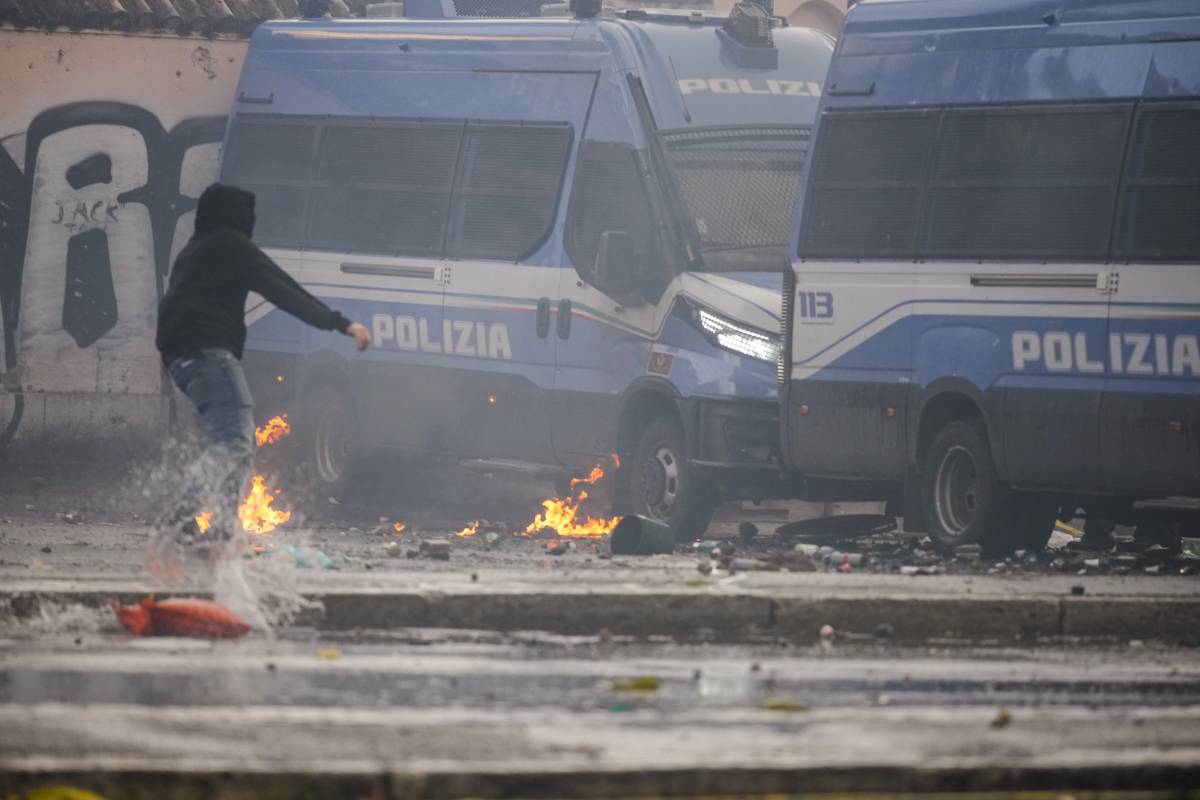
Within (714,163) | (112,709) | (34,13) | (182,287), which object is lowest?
(112,709)

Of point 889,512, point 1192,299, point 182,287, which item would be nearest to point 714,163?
point 889,512

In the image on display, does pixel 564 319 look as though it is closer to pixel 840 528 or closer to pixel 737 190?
pixel 737 190

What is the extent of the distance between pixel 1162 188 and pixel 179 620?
19.1 feet

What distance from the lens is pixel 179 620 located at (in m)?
10.4

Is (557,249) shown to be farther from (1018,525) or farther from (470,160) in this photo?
(1018,525)

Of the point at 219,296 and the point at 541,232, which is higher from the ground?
the point at 541,232

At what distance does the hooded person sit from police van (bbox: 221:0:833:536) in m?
3.73

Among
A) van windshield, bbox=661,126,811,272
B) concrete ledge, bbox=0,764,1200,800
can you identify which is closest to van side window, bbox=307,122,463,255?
van windshield, bbox=661,126,811,272

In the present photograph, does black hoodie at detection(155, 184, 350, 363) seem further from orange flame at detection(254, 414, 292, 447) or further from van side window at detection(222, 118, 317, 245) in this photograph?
orange flame at detection(254, 414, 292, 447)

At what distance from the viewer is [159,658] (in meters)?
9.42

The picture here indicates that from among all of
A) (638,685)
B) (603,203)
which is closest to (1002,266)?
(603,203)

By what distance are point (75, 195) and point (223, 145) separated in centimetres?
212

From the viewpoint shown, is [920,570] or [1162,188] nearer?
[920,570]

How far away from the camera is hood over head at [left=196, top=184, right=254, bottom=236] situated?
12414 mm
